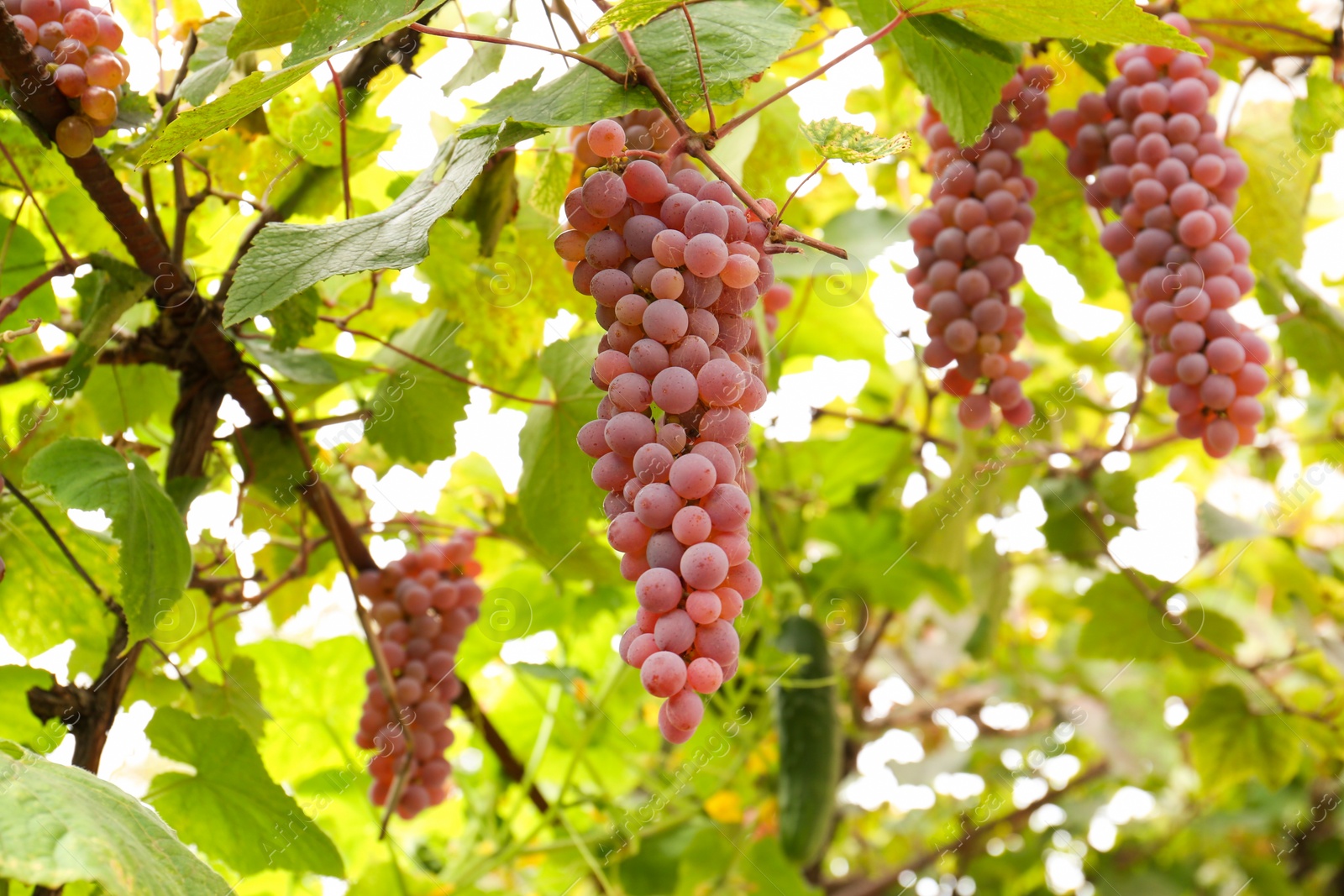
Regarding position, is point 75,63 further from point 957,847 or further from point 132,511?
point 957,847

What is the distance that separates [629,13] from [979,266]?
412mm

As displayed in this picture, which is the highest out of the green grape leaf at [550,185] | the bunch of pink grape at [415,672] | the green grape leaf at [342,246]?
the green grape leaf at [342,246]

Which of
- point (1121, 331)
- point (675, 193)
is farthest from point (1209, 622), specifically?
point (675, 193)

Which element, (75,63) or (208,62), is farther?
(208,62)

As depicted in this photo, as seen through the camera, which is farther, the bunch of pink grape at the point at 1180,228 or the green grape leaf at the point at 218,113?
the bunch of pink grape at the point at 1180,228

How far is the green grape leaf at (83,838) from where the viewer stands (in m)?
0.38

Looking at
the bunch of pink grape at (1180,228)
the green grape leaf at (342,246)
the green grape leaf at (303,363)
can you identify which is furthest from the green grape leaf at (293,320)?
the bunch of pink grape at (1180,228)

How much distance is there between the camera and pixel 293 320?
72cm

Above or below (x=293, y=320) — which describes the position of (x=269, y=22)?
above

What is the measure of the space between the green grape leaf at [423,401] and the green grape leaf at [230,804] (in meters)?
0.29

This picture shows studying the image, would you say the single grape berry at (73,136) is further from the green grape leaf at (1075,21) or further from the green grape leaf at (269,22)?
the green grape leaf at (1075,21)

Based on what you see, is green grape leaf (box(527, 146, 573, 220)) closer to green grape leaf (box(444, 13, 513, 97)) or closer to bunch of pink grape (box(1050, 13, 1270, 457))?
green grape leaf (box(444, 13, 513, 97))

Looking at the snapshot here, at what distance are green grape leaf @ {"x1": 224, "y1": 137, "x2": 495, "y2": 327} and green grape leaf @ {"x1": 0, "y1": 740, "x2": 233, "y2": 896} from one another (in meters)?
0.21

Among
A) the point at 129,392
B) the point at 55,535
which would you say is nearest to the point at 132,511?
the point at 55,535
